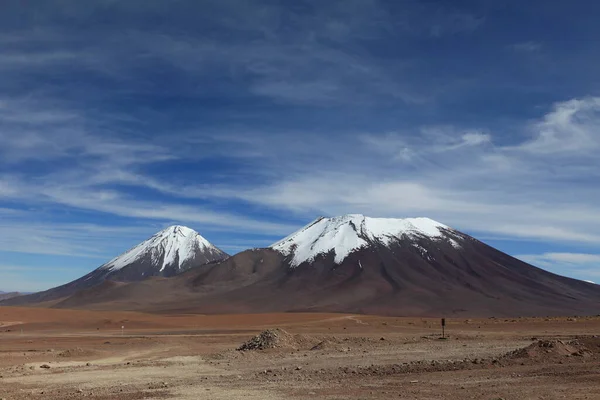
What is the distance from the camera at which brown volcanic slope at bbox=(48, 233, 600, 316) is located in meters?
131

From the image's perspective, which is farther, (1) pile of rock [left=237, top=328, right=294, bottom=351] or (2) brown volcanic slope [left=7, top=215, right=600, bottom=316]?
(2) brown volcanic slope [left=7, top=215, right=600, bottom=316]

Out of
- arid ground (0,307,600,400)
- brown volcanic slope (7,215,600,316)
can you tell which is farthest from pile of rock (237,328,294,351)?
brown volcanic slope (7,215,600,316)

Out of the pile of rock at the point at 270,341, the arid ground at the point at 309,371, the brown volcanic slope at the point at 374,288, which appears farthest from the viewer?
the brown volcanic slope at the point at 374,288

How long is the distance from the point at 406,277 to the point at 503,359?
141m

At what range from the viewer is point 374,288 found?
150500 millimetres

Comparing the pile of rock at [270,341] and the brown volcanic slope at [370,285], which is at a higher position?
the brown volcanic slope at [370,285]

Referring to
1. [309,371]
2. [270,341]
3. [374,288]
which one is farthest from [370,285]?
[309,371]

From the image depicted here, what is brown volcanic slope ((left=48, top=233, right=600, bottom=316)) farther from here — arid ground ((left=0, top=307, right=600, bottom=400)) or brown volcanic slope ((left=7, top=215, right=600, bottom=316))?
arid ground ((left=0, top=307, right=600, bottom=400))

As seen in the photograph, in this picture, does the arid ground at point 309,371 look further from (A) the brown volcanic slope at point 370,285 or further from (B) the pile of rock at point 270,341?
(A) the brown volcanic slope at point 370,285

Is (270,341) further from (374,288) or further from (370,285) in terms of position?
(370,285)

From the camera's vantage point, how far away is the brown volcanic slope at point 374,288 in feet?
430

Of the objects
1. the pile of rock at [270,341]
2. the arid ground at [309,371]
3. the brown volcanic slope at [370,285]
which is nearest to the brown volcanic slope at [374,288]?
the brown volcanic slope at [370,285]

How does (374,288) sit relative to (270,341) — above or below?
above

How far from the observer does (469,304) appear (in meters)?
132
